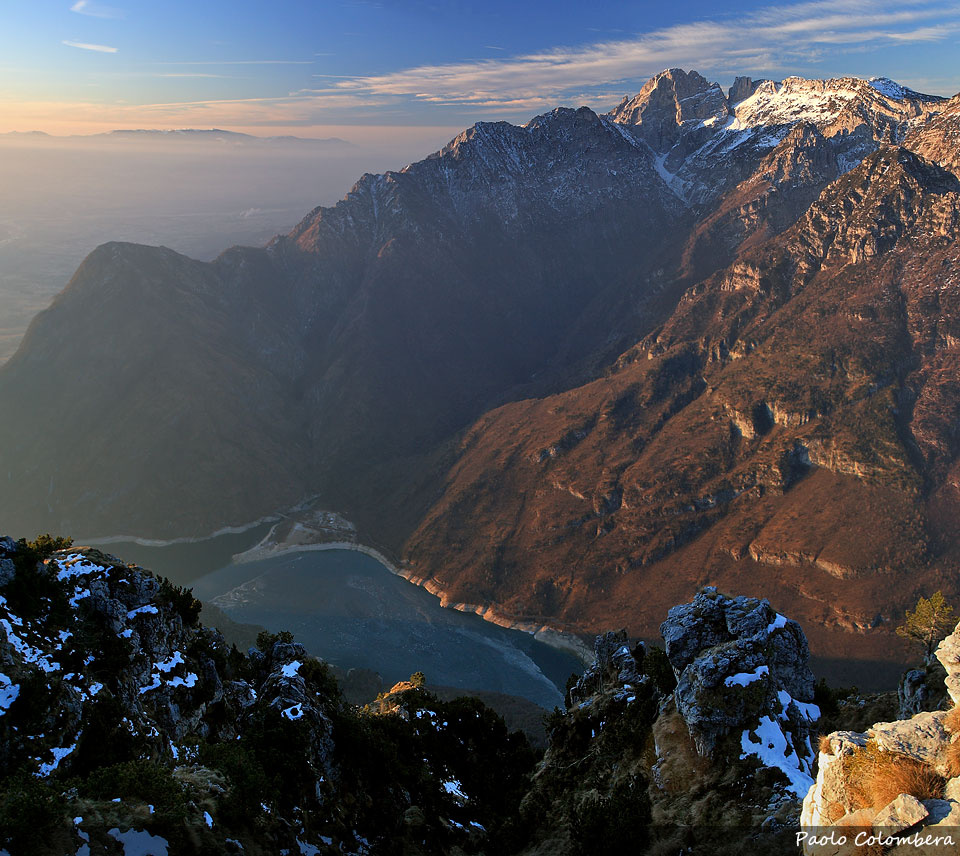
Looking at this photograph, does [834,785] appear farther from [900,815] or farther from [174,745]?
[174,745]

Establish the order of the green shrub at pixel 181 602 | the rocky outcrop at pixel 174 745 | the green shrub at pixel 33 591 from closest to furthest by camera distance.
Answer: the rocky outcrop at pixel 174 745 < the green shrub at pixel 33 591 < the green shrub at pixel 181 602

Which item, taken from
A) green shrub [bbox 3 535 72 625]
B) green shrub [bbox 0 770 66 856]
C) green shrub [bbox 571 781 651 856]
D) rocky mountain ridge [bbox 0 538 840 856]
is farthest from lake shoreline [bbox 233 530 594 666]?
green shrub [bbox 0 770 66 856]

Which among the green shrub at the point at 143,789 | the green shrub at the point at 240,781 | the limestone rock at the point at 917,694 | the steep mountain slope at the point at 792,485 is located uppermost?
the green shrub at the point at 143,789

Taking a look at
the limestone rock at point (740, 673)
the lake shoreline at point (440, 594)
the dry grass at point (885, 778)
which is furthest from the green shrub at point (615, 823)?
the lake shoreline at point (440, 594)

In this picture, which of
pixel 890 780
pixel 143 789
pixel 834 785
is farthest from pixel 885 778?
pixel 143 789

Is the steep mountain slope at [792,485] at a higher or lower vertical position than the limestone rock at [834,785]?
lower

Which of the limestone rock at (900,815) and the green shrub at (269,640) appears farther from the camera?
the green shrub at (269,640)

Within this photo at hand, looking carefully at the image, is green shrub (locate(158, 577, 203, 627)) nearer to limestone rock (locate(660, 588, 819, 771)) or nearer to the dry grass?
limestone rock (locate(660, 588, 819, 771))

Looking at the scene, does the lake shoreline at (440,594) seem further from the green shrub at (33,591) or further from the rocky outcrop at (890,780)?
the rocky outcrop at (890,780)
